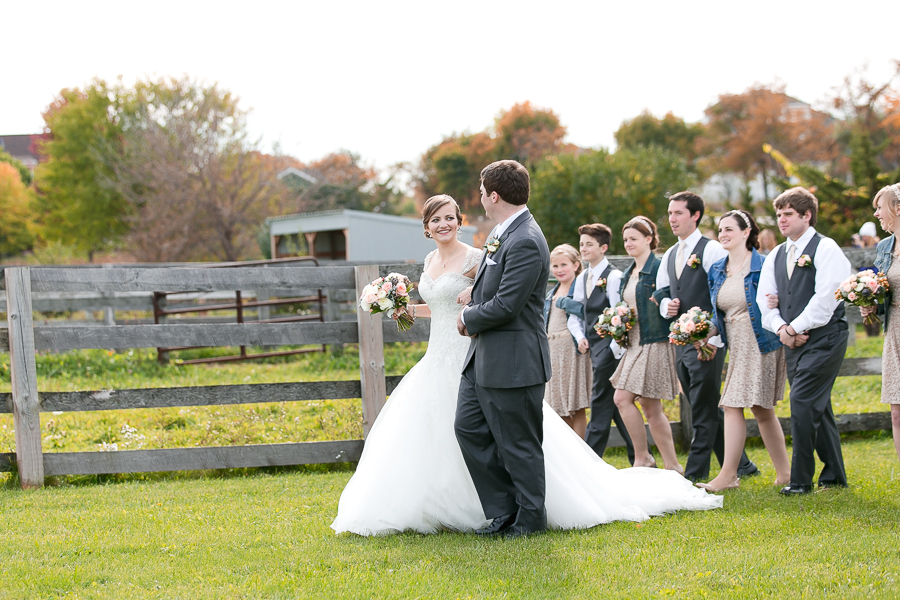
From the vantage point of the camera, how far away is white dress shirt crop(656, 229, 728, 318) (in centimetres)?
580

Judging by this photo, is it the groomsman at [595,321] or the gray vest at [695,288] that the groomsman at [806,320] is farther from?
the groomsman at [595,321]

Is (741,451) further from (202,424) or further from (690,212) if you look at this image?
(202,424)

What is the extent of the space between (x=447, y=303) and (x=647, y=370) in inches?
74.5

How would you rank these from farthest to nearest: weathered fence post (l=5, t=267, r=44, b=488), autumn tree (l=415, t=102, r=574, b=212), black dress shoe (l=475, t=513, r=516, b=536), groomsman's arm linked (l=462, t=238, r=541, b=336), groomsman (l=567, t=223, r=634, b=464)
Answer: autumn tree (l=415, t=102, r=574, b=212), groomsman (l=567, t=223, r=634, b=464), weathered fence post (l=5, t=267, r=44, b=488), black dress shoe (l=475, t=513, r=516, b=536), groomsman's arm linked (l=462, t=238, r=541, b=336)

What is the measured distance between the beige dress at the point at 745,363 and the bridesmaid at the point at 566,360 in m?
1.26

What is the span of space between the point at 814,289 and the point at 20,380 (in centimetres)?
585

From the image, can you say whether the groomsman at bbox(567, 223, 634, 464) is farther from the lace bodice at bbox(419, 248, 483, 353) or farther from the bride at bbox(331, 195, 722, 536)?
the lace bodice at bbox(419, 248, 483, 353)

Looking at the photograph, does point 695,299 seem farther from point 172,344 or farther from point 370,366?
point 172,344

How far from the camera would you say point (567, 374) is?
6.58 metres

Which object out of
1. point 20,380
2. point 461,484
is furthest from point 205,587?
point 20,380

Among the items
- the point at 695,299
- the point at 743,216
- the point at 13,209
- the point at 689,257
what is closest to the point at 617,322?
the point at 695,299

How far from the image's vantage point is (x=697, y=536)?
4.26 m

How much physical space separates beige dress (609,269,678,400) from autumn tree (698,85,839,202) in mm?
41135

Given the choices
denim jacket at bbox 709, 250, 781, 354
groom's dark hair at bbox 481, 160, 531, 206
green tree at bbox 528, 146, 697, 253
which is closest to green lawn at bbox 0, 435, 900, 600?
denim jacket at bbox 709, 250, 781, 354
